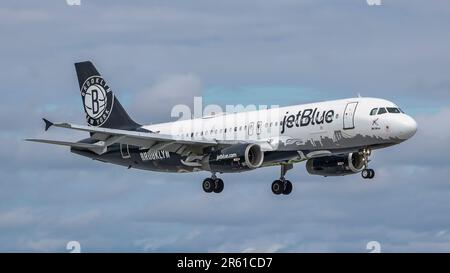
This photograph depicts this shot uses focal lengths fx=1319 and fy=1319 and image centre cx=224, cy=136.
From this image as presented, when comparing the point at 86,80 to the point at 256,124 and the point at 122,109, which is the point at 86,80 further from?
the point at 256,124

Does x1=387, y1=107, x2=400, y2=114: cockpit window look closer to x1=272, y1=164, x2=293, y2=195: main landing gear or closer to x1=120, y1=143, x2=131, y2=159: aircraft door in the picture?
x1=272, y1=164, x2=293, y2=195: main landing gear

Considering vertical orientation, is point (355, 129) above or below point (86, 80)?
below

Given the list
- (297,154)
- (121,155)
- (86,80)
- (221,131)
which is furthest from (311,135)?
(86,80)

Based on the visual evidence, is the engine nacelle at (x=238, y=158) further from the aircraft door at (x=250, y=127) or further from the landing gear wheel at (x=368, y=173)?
the landing gear wheel at (x=368, y=173)

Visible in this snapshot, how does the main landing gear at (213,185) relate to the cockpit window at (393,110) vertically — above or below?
below

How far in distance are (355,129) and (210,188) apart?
11.5 m

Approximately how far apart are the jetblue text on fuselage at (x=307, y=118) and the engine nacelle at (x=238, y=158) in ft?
6.83

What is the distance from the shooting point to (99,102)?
9119 cm

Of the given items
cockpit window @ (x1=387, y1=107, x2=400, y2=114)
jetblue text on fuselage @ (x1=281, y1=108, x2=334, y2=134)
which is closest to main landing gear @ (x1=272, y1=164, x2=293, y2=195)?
jetblue text on fuselage @ (x1=281, y1=108, x2=334, y2=134)

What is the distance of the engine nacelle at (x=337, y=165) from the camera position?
3142 inches

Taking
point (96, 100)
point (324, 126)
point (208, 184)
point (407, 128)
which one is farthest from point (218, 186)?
point (96, 100)

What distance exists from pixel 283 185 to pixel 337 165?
11.9 feet

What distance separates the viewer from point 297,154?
76438 millimetres

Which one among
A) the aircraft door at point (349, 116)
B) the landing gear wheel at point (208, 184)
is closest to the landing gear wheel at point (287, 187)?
the landing gear wheel at point (208, 184)
